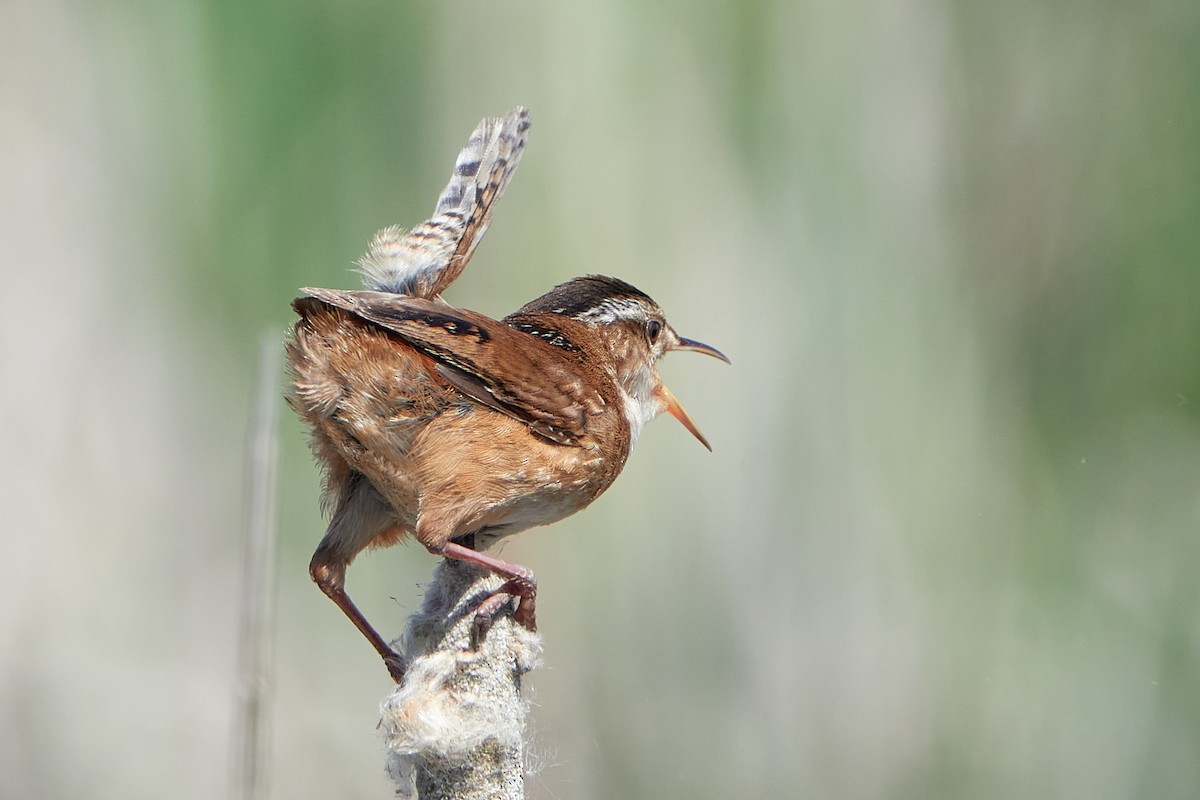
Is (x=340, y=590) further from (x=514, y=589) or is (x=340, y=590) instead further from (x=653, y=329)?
(x=653, y=329)

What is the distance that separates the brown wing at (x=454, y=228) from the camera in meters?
2.36

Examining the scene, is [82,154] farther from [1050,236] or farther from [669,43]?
[1050,236]

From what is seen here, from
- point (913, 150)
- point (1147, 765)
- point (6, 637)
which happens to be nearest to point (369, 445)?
point (6, 637)

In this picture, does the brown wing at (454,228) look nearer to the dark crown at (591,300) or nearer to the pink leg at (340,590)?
the dark crown at (591,300)

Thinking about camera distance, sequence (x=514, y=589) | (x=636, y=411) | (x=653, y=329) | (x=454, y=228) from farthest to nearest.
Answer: (x=653, y=329), (x=636, y=411), (x=454, y=228), (x=514, y=589)

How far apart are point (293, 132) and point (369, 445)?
44.8 inches

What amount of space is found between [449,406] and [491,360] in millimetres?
122

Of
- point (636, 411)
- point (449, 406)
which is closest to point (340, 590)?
point (449, 406)

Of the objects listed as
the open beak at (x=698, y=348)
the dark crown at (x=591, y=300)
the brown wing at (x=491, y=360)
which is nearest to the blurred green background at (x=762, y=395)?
the open beak at (x=698, y=348)

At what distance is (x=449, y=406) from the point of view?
2115 mm

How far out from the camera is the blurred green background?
2984 mm

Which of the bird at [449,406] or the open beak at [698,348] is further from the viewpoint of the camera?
the open beak at [698,348]

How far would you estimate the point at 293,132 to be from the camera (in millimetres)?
2836

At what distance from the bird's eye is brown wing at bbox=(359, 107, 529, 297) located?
48 centimetres
